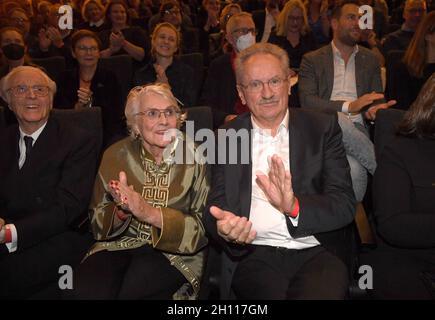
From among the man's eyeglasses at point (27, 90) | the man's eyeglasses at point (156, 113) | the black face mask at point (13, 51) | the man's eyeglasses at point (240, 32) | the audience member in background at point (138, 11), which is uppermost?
the audience member in background at point (138, 11)

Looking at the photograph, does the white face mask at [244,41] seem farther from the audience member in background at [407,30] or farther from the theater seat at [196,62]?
the audience member in background at [407,30]

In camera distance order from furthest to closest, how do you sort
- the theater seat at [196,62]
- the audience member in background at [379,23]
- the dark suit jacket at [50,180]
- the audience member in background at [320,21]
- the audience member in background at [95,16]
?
the audience member in background at [379,23], the audience member in background at [95,16], the audience member in background at [320,21], the theater seat at [196,62], the dark suit jacket at [50,180]

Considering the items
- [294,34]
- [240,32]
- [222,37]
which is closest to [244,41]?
[240,32]

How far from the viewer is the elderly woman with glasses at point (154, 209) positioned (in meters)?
2.24

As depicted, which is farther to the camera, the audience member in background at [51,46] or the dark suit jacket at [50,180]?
the audience member in background at [51,46]

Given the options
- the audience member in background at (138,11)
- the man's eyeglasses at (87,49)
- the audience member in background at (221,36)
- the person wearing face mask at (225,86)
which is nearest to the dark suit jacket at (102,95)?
the man's eyeglasses at (87,49)

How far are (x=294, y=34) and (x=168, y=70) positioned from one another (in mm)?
1285

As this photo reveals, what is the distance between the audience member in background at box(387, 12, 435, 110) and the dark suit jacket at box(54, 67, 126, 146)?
1.94 metres

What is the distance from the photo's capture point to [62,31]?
625cm

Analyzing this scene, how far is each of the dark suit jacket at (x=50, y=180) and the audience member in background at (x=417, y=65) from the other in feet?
6.80

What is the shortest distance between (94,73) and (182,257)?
7.52ft

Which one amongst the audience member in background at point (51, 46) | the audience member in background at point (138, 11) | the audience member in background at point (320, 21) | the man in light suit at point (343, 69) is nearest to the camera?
the man in light suit at point (343, 69)

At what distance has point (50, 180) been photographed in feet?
8.54
